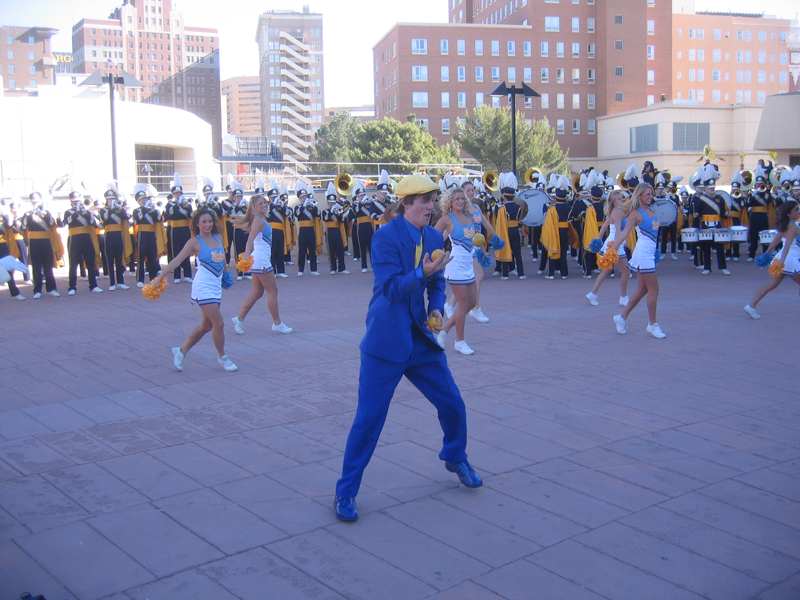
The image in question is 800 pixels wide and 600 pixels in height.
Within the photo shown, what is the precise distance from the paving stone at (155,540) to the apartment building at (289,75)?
5284 inches

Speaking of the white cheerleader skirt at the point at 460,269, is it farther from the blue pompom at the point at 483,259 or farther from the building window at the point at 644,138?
the building window at the point at 644,138

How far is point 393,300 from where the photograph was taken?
379cm

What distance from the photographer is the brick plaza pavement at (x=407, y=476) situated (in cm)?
331

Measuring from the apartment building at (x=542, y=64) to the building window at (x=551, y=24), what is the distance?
0.32ft

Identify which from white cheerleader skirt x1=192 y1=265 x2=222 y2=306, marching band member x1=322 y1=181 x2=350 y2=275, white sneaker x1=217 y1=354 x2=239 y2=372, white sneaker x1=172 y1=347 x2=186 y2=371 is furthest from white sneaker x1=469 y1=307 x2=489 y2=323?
marching band member x1=322 y1=181 x2=350 y2=275

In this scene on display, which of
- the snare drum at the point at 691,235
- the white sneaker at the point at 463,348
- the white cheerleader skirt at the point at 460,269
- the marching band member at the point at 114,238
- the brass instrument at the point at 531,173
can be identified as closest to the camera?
the white cheerleader skirt at the point at 460,269

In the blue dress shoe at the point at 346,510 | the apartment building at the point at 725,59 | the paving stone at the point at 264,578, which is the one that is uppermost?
the apartment building at the point at 725,59

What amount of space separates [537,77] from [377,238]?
75.1 m

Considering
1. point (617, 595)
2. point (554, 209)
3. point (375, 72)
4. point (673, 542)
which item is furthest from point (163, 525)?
point (375, 72)

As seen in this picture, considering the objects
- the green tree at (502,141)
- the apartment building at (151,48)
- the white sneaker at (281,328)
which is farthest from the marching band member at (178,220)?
the apartment building at (151,48)

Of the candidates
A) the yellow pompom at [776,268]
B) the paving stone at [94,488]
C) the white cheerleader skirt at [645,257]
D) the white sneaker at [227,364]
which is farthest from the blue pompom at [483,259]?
the paving stone at [94,488]

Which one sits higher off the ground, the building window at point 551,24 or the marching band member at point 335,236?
the building window at point 551,24

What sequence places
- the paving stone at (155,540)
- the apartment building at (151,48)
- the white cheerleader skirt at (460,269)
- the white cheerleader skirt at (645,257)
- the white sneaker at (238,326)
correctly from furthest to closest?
the apartment building at (151,48) < the white sneaker at (238,326) < the white cheerleader skirt at (645,257) < the white cheerleader skirt at (460,269) < the paving stone at (155,540)

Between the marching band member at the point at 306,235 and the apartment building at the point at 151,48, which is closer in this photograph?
the marching band member at the point at 306,235
